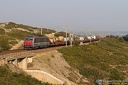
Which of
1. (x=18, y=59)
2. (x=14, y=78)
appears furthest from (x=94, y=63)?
(x=14, y=78)

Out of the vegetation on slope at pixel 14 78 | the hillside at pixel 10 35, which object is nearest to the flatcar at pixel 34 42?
the hillside at pixel 10 35

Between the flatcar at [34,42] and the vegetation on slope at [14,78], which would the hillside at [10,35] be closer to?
the flatcar at [34,42]

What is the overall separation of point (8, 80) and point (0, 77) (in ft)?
3.20

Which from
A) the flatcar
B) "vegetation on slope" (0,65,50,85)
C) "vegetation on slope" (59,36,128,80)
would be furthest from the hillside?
"vegetation on slope" (0,65,50,85)

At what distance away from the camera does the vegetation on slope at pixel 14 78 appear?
3189 centimetres

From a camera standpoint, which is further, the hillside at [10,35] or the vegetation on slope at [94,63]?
the hillside at [10,35]

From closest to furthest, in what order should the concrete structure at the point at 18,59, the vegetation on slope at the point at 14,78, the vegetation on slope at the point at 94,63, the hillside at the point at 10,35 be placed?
the vegetation on slope at the point at 14,78 → the concrete structure at the point at 18,59 → the vegetation on slope at the point at 94,63 → the hillside at the point at 10,35

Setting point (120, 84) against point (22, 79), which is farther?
point (120, 84)

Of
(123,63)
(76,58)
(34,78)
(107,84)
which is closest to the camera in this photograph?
(34,78)

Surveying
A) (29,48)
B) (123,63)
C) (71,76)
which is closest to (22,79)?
(71,76)

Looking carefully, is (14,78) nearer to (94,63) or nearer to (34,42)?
(34,42)

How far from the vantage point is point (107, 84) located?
1729 inches

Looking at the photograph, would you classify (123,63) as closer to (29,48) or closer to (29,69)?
(29,48)

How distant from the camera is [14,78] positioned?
33375 mm
